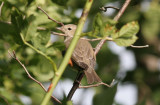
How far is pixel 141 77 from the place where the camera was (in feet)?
26.3

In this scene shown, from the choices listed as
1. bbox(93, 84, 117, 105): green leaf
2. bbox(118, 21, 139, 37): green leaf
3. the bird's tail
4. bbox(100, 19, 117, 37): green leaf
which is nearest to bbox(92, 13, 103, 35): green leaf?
bbox(100, 19, 117, 37): green leaf

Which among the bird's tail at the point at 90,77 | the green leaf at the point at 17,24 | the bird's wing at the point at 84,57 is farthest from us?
the bird's wing at the point at 84,57

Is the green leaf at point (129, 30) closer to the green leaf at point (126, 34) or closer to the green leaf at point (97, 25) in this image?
the green leaf at point (126, 34)

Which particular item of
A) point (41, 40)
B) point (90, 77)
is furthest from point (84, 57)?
point (41, 40)

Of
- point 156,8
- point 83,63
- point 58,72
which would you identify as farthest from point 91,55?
point 58,72

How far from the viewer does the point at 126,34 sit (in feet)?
6.21

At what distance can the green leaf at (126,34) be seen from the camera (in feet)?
6.16

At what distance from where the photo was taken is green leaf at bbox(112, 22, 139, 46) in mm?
1878

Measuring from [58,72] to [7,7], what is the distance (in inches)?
55.4

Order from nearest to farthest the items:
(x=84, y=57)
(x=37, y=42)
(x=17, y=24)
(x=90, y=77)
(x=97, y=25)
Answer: (x=97, y=25) < (x=17, y=24) < (x=37, y=42) < (x=90, y=77) < (x=84, y=57)

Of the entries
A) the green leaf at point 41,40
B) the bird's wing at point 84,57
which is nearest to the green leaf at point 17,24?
the green leaf at point 41,40

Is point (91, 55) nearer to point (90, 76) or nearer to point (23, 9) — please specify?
point (90, 76)

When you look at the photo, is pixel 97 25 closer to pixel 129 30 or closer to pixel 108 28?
pixel 108 28

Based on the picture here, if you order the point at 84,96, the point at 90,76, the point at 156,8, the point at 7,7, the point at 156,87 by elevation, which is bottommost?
the point at 156,87
